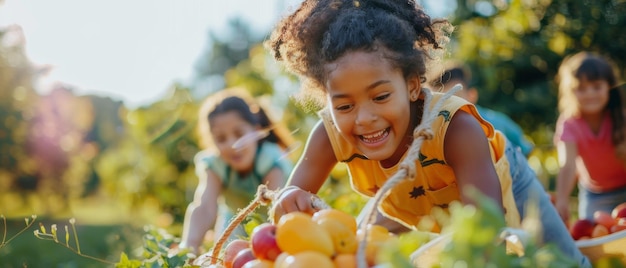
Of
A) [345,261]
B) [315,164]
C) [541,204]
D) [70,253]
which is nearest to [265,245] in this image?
[345,261]

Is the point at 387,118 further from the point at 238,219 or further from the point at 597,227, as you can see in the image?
the point at 597,227

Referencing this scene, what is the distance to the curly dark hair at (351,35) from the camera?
97.8 inches

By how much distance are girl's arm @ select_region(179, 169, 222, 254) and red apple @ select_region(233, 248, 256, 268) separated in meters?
2.02

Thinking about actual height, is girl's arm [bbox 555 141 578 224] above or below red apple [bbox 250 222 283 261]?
below

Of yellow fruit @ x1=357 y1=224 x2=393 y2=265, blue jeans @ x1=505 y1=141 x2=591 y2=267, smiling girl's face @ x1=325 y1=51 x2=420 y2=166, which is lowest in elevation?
blue jeans @ x1=505 y1=141 x2=591 y2=267

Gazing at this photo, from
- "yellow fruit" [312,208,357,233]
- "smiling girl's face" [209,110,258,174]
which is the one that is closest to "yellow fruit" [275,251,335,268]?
"yellow fruit" [312,208,357,233]

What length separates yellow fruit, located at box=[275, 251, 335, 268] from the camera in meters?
1.62

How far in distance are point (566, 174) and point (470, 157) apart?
10.0 feet

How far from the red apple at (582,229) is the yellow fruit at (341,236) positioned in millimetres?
2008

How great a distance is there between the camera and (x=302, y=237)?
1771 millimetres

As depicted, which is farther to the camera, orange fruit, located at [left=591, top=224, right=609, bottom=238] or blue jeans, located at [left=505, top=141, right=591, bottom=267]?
orange fruit, located at [left=591, top=224, right=609, bottom=238]

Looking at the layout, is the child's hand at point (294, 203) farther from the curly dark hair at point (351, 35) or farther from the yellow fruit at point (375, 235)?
the curly dark hair at point (351, 35)

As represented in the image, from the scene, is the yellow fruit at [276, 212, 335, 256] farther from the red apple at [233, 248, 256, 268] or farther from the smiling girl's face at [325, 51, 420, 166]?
the smiling girl's face at [325, 51, 420, 166]

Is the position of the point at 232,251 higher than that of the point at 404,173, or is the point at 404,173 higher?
the point at 404,173
